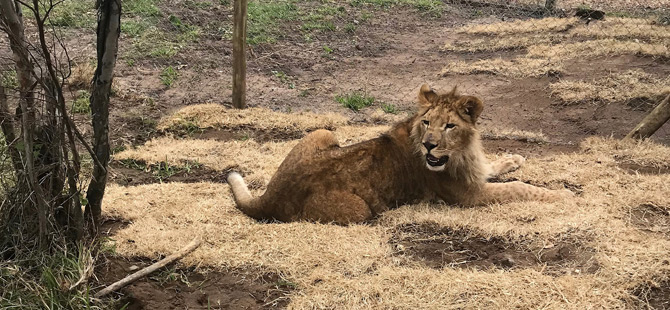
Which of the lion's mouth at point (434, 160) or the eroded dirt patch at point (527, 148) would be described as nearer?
the lion's mouth at point (434, 160)

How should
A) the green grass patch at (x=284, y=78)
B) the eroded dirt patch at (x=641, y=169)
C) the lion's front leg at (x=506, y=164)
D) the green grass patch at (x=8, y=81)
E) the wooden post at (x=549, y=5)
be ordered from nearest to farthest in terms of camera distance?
the green grass patch at (x=8, y=81)
the eroded dirt patch at (x=641, y=169)
the lion's front leg at (x=506, y=164)
the green grass patch at (x=284, y=78)
the wooden post at (x=549, y=5)

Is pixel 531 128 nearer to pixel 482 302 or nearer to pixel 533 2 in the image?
pixel 482 302

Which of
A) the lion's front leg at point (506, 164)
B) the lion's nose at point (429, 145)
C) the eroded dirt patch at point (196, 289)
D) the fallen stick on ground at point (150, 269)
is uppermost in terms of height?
the lion's nose at point (429, 145)

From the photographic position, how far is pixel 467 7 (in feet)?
59.9

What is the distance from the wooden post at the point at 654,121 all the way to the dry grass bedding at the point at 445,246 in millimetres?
446

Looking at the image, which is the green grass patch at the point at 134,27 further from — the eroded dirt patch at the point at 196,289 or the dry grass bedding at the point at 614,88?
the eroded dirt patch at the point at 196,289

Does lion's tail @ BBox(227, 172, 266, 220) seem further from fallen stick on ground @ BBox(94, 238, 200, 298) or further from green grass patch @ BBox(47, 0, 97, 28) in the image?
green grass patch @ BBox(47, 0, 97, 28)

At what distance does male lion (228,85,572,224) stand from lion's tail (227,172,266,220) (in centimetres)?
1

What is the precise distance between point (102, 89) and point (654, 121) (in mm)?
6504

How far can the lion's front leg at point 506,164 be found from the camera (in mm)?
6656

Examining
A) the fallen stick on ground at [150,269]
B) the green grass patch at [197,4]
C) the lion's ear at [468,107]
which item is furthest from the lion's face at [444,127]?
the green grass patch at [197,4]

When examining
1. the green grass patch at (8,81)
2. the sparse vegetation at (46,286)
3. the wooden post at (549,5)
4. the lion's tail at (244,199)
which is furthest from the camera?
the wooden post at (549,5)

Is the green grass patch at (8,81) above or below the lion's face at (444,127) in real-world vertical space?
above

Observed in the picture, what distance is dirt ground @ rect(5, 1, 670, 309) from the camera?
435 centimetres
